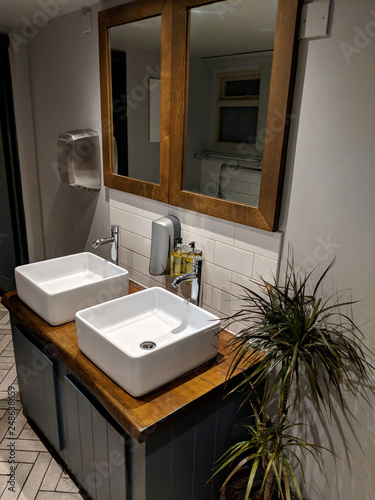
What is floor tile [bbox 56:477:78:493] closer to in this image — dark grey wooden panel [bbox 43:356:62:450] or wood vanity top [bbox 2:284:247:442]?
dark grey wooden panel [bbox 43:356:62:450]

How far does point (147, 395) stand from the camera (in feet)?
4.73

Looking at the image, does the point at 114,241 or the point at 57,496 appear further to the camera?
the point at 114,241

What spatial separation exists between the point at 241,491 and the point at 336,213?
1.19 meters

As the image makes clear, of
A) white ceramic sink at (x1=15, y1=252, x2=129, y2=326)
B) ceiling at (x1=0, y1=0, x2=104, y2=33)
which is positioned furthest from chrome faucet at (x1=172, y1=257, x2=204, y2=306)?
ceiling at (x1=0, y1=0, x2=104, y2=33)

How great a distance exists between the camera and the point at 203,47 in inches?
65.1

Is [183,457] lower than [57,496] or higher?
higher

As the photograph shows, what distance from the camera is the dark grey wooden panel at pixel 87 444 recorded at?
168 centimetres

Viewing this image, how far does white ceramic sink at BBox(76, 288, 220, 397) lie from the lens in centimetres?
141

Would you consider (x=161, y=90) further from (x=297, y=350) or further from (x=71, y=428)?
(x=71, y=428)

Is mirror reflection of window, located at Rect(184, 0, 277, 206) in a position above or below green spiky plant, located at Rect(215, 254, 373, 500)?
above

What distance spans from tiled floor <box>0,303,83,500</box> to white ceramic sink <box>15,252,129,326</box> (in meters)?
0.87

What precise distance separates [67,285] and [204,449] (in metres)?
1.16

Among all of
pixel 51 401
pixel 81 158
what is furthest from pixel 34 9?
pixel 51 401

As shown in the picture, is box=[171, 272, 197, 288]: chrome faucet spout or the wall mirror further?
box=[171, 272, 197, 288]: chrome faucet spout
